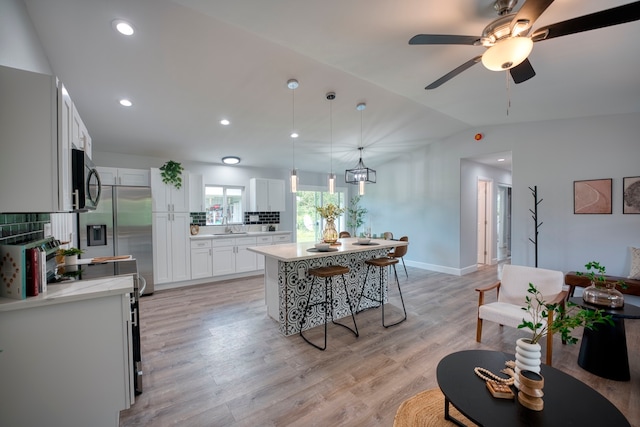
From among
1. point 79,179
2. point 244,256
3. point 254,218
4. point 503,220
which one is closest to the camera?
point 79,179

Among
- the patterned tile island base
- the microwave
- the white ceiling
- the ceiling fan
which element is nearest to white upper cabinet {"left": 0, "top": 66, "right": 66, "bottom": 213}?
the microwave

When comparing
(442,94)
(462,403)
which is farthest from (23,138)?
(442,94)

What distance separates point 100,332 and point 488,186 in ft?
24.9

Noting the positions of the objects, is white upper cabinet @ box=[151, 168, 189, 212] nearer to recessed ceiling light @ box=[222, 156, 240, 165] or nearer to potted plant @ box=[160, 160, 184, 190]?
potted plant @ box=[160, 160, 184, 190]

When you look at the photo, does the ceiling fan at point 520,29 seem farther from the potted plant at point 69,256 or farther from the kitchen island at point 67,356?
the potted plant at point 69,256

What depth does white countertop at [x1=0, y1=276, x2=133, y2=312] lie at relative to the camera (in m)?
1.38

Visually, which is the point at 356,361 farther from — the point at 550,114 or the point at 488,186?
the point at 488,186

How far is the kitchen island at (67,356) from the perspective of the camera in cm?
138

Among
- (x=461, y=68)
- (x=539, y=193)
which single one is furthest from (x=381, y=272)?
(x=539, y=193)

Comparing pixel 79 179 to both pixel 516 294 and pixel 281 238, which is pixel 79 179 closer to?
pixel 516 294

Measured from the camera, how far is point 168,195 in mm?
4629

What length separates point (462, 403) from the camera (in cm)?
128

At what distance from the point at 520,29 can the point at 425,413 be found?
245cm

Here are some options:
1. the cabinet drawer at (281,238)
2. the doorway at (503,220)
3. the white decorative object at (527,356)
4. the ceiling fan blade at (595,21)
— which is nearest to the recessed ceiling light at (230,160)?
the cabinet drawer at (281,238)
